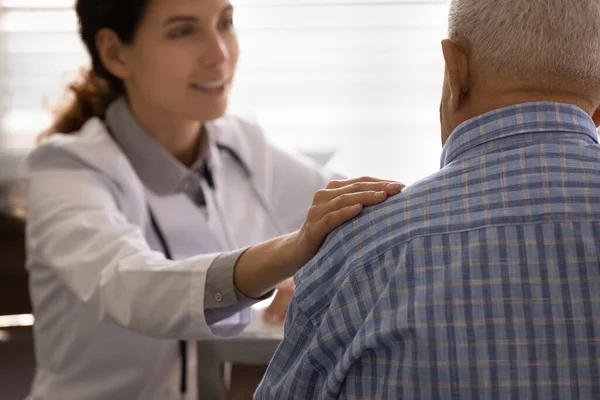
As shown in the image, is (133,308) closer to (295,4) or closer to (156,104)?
(156,104)

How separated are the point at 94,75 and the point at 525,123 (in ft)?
4.08

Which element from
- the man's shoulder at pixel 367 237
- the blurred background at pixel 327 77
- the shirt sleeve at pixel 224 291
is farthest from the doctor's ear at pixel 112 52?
the blurred background at pixel 327 77

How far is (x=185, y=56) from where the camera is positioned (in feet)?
5.69

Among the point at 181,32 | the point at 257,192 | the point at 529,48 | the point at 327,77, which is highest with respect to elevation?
the point at 327,77

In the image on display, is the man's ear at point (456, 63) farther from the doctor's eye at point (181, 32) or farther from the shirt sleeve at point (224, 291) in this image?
the doctor's eye at point (181, 32)

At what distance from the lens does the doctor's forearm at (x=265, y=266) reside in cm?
109

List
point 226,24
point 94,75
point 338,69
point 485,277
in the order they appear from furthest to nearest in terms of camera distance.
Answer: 1. point 338,69
2. point 94,75
3. point 226,24
4. point 485,277

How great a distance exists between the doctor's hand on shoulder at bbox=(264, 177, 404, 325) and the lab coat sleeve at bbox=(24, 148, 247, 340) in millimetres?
205

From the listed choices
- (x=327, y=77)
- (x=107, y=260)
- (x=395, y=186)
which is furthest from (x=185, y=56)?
(x=327, y=77)

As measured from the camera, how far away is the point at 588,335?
0.83 metres

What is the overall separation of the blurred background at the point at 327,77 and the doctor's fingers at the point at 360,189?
1921mm

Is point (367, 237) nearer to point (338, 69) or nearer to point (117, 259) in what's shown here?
point (117, 259)

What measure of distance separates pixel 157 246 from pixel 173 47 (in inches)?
15.1

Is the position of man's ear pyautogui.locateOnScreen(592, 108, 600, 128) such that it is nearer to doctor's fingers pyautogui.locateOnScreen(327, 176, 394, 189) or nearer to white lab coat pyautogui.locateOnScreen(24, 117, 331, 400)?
doctor's fingers pyautogui.locateOnScreen(327, 176, 394, 189)
